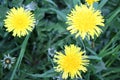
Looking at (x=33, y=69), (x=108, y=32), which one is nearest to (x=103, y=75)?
(x=108, y=32)

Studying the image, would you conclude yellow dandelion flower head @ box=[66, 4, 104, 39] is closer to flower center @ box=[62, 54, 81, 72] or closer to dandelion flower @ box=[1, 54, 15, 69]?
flower center @ box=[62, 54, 81, 72]

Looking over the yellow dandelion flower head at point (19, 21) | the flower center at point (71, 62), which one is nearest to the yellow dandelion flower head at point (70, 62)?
the flower center at point (71, 62)

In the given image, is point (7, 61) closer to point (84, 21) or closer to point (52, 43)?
point (52, 43)

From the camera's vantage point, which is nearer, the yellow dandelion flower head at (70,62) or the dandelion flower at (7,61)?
the yellow dandelion flower head at (70,62)

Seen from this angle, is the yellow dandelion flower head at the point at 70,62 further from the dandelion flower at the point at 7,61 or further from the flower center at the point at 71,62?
the dandelion flower at the point at 7,61

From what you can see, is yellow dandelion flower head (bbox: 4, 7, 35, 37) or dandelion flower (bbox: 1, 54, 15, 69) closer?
yellow dandelion flower head (bbox: 4, 7, 35, 37)

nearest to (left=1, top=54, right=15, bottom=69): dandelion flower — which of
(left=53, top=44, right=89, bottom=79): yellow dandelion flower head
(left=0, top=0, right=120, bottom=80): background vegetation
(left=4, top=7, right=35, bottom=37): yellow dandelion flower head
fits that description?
(left=0, top=0, right=120, bottom=80): background vegetation

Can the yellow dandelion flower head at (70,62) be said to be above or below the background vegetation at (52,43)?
below
